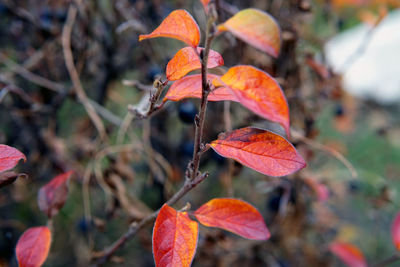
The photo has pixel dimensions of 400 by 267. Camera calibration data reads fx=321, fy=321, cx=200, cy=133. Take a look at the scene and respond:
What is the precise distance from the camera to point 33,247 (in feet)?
1.61

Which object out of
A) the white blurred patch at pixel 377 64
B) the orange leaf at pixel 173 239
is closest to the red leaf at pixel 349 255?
the orange leaf at pixel 173 239

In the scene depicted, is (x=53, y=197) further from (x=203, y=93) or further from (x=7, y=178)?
(x=203, y=93)

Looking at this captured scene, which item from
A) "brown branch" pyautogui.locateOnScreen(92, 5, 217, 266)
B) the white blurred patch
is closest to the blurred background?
"brown branch" pyautogui.locateOnScreen(92, 5, 217, 266)

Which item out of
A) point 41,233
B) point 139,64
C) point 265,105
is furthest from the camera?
point 139,64

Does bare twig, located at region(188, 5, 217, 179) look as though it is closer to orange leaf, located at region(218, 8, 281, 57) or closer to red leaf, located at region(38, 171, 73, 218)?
orange leaf, located at region(218, 8, 281, 57)

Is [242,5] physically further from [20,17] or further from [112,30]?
[20,17]

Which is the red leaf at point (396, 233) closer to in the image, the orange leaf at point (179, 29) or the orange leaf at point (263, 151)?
the orange leaf at point (263, 151)

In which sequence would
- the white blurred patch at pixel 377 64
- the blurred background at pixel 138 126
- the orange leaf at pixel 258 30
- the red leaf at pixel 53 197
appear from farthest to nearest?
the white blurred patch at pixel 377 64, the blurred background at pixel 138 126, the red leaf at pixel 53 197, the orange leaf at pixel 258 30

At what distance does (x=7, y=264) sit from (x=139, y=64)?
0.72m

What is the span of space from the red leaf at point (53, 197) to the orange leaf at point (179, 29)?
1.15 feet

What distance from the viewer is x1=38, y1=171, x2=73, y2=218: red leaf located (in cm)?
55

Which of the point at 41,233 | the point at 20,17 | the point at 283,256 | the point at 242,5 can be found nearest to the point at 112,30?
the point at 20,17

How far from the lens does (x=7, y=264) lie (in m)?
0.83

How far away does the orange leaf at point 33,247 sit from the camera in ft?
1.54
